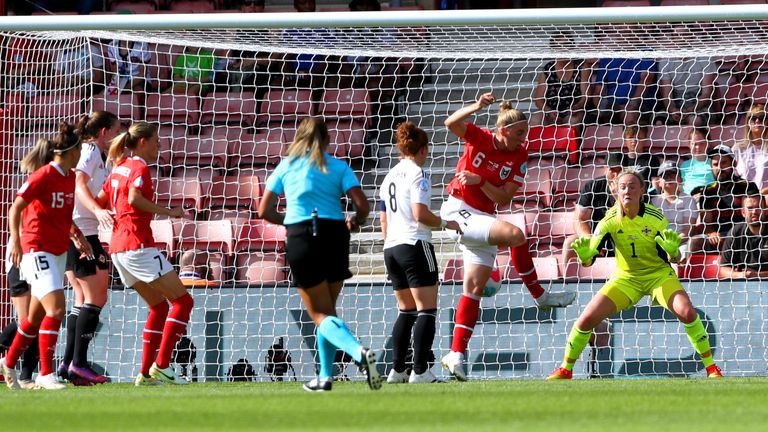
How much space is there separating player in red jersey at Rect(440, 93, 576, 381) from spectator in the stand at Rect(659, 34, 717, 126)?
132 inches

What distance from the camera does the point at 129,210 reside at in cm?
912

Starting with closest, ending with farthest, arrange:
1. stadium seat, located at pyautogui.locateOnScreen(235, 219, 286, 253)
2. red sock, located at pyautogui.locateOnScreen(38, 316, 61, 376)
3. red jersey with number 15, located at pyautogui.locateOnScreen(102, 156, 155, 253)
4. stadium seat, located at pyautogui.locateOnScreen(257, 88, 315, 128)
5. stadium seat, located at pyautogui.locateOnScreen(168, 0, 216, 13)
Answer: red sock, located at pyautogui.locateOnScreen(38, 316, 61, 376), red jersey with number 15, located at pyautogui.locateOnScreen(102, 156, 155, 253), stadium seat, located at pyautogui.locateOnScreen(235, 219, 286, 253), stadium seat, located at pyautogui.locateOnScreen(257, 88, 315, 128), stadium seat, located at pyautogui.locateOnScreen(168, 0, 216, 13)

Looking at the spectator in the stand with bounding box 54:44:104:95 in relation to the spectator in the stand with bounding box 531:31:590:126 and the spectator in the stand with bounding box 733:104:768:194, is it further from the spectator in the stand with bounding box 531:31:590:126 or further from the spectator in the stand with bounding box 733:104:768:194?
the spectator in the stand with bounding box 733:104:768:194

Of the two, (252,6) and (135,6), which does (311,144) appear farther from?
(135,6)

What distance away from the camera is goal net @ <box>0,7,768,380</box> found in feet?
34.5

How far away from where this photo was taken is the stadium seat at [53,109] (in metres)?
11.5

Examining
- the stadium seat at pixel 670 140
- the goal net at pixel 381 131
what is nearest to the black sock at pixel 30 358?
the goal net at pixel 381 131

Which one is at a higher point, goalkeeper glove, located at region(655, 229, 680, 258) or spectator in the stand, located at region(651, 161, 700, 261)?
spectator in the stand, located at region(651, 161, 700, 261)

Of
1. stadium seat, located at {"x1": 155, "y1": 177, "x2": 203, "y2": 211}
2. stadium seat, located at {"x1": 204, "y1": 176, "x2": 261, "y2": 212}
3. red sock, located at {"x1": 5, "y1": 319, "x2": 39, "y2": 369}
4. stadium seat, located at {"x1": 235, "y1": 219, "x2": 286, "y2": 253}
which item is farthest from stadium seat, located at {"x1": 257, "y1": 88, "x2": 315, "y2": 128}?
red sock, located at {"x1": 5, "y1": 319, "x2": 39, "y2": 369}

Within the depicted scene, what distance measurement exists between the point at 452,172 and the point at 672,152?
2084 millimetres

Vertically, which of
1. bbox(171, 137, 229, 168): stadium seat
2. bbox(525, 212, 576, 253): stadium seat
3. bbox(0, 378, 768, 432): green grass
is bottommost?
bbox(0, 378, 768, 432): green grass

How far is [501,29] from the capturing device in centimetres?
1116

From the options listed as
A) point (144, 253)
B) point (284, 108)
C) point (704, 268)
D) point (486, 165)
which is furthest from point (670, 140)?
point (144, 253)

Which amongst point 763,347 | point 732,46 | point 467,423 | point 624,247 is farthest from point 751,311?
point 467,423
